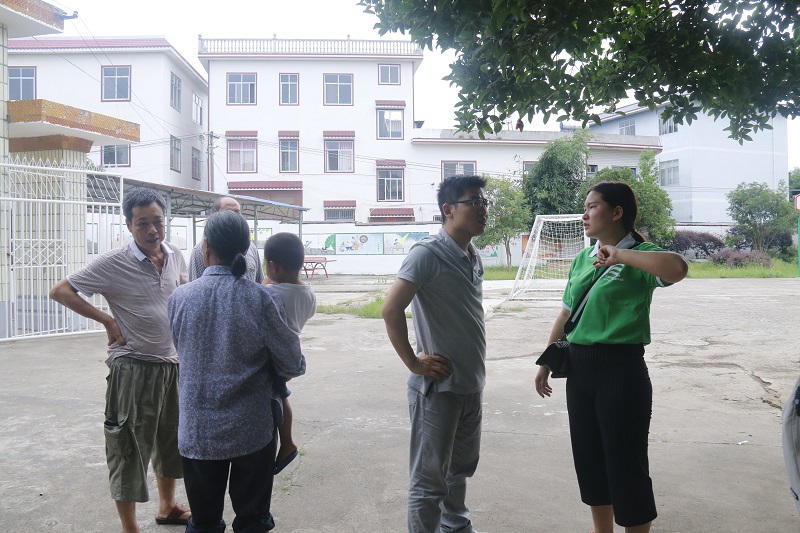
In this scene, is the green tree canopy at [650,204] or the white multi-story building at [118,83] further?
the white multi-story building at [118,83]

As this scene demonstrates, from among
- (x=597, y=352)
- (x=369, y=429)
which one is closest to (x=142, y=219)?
(x=597, y=352)

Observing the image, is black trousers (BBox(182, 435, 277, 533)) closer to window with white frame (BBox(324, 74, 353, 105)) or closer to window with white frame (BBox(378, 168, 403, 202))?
window with white frame (BBox(378, 168, 403, 202))

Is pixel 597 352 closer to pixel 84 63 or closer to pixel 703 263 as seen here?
pixel 703 263

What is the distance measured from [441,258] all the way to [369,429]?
101 inches

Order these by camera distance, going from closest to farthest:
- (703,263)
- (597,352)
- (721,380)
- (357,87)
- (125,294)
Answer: (597,352)
(125,294)
(721,380)
(703,263)
(357,87)

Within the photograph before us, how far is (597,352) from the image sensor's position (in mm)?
2846

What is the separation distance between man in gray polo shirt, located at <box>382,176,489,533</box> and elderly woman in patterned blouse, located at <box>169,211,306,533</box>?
1.86 ft

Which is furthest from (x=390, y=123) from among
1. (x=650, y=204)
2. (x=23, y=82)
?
(x=23, y=82)

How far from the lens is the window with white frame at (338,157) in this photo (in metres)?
33.2

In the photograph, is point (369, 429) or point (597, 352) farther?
point (369, 429)

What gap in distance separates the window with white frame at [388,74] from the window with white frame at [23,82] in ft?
53.3

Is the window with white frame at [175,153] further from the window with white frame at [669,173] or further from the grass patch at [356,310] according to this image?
the window with white frame at [669,173]

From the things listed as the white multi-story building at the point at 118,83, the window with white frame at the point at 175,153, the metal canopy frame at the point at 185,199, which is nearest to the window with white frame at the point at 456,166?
the metal canopy frame at the point at 185,199

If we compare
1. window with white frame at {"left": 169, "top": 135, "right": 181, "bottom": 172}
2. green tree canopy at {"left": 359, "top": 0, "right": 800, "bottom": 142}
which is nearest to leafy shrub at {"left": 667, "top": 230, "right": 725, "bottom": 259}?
window with white frame at {"left": 169, "top": 135, "right": 181, "bottom": 172}
